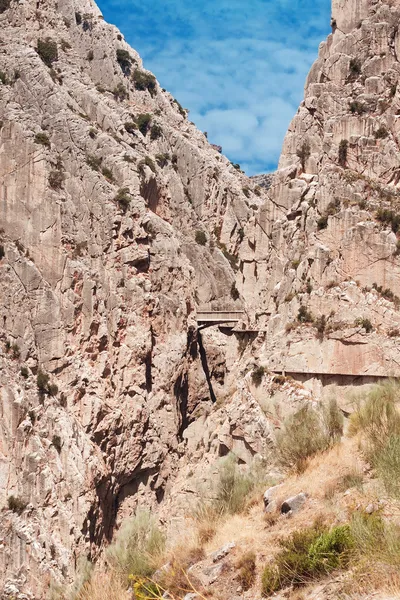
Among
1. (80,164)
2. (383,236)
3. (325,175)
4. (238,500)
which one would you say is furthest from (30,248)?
(238,500)

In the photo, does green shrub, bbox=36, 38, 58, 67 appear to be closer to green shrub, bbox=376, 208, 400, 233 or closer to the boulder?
green shrub, bbox=376, 208, 400, 233

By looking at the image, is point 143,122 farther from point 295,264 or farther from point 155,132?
point 295,264

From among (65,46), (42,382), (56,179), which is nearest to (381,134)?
(56,179)

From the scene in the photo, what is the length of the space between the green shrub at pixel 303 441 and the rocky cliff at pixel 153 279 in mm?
13234

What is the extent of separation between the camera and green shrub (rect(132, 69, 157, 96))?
60.7 meters

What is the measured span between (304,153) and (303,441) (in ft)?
76.0

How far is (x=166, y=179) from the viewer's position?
5266cm

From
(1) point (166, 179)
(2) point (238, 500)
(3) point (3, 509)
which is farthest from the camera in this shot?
(1) point (166, 179)

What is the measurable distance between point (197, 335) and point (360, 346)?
17.7m

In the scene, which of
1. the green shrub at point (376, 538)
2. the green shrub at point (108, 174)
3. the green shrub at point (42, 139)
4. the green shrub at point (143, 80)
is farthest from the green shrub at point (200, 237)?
the green shrub at point (376, 538)

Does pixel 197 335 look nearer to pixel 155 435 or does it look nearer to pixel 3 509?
pixel 155 435

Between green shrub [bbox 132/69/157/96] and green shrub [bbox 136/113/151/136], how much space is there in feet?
16.6

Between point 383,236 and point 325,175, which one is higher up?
point 325,175

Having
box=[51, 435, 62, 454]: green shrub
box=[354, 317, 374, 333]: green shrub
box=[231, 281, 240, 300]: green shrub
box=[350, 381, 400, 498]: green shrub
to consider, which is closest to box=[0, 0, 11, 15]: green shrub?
box=[231, 281, 240, 300]: green shrub
